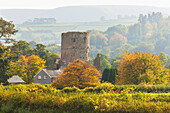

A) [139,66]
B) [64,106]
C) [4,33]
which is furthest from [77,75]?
[64,106]

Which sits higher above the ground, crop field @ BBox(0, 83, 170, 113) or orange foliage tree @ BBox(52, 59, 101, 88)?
crop field @ BBox(0, 83, 170, 113)

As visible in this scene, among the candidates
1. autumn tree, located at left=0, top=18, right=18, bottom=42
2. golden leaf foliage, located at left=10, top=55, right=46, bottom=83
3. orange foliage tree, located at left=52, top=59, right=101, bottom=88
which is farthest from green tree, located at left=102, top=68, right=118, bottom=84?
golden leaf foliage, located at left=10, top=55, right=46, bottom=83

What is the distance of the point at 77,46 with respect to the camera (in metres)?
72.4

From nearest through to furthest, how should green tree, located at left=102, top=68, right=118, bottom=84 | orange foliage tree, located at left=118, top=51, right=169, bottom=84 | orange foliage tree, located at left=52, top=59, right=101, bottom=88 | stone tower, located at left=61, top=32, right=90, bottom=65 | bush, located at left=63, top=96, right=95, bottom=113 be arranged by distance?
bush, located at left=63, top=96, right=95, bottom=113, orange foliage tree, located at left=118, top=51, right=169, bottom=84, orange foliage tree, located at left=52, top=59, right=101, bottom=88, green tree, located at left=102, top=68, right=118, bottom=84, stone tower, located at left=61, top=32, right=90, bottom=65

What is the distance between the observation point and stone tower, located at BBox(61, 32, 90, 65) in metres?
71.8

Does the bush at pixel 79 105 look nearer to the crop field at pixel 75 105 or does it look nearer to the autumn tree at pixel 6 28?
the crop field at pixel 75 105

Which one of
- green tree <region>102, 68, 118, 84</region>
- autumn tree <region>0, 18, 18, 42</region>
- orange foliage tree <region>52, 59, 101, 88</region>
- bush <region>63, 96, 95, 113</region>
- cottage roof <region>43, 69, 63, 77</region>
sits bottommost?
cottage roof <region>43, 69, 63, 77</region>

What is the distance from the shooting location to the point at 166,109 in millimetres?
14703

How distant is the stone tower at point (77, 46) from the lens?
236ft

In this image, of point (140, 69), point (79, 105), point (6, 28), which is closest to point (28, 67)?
point (6, 28)

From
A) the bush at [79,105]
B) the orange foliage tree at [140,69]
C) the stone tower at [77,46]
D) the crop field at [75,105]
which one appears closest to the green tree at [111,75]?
the stone tower at [77,46]

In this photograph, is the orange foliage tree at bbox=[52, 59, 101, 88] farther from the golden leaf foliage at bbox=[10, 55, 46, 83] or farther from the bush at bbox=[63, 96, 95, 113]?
the golden leaf foliage at bbox=[10, 55, 46, 83]

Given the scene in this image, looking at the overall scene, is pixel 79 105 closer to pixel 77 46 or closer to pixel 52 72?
pixel 77 46

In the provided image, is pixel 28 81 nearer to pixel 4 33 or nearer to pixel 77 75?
pixel 4 33
